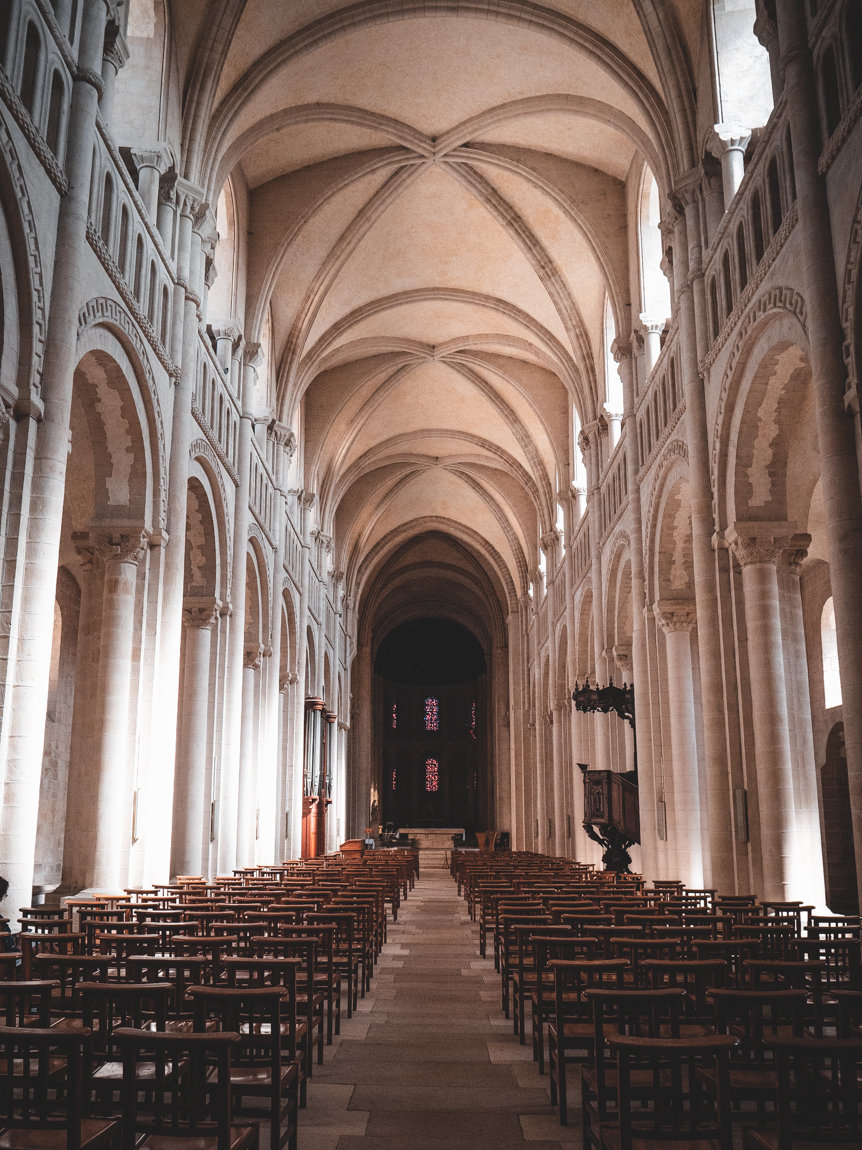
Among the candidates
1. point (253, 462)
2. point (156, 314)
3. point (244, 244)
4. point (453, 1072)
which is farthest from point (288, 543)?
point (453, 1072)

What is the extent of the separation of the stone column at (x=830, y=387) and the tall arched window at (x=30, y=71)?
→ 7582mm

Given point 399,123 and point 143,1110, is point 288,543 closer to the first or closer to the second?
point 399,123

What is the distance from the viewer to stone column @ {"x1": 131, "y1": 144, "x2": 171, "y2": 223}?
13773 mm

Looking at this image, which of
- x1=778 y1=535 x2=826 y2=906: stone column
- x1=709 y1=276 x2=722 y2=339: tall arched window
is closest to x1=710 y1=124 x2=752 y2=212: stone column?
x1=709 y1=276 x2=722 y2=339: tall arched window

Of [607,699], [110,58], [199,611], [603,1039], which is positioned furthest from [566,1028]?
[607,699]

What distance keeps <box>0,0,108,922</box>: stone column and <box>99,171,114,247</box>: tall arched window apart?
124 cm

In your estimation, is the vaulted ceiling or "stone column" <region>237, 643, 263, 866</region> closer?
the vaulted ceiling

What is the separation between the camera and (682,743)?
16.4 m

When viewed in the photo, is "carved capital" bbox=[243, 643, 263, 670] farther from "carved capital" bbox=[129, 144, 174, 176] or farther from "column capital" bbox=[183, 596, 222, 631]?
"carved capital" bbox=[129, 144, 174, 176]

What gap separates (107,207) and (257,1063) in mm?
10066

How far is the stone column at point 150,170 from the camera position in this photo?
1377 cm

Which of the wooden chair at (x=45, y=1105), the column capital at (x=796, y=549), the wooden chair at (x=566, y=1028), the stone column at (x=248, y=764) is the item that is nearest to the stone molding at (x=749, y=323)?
the column capital at (x=796, y=549)

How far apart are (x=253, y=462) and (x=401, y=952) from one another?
1130cm

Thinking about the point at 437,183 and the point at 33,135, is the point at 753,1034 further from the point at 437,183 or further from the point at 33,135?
the point at 437,183
